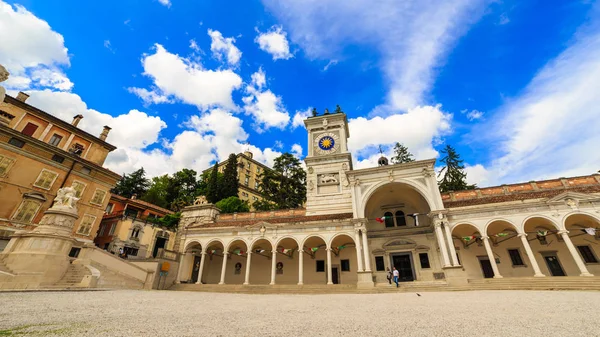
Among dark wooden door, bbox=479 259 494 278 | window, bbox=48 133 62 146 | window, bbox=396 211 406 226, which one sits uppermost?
window, bbox=48 133 62 146

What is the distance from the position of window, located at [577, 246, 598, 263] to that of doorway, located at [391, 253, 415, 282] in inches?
454

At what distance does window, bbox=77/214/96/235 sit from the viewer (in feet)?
70.9

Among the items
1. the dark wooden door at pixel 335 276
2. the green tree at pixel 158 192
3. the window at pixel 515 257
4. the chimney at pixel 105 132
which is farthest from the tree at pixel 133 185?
the window at pixel 515 257

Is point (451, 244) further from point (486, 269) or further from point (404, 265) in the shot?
point (486, 269)

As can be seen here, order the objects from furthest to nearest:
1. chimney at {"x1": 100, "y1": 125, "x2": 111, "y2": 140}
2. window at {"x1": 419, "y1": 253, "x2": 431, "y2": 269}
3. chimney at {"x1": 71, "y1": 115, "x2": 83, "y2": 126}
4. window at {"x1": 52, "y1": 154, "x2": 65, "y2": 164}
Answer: chimney at {"x1": 100, "y1": 125, "x2": 111, "y2": 140}
chimney at {"x1": 71, "y1": 115, "x2": 83, "y2": 126}
window at {"x1": 52, "y1": 154, "x2": 65, "y2": 164}
window at {"x1": 419, "y1": 253, "x2": 431, "y2": 269}

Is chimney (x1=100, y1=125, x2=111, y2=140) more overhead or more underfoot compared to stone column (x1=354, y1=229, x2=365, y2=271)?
more overhead

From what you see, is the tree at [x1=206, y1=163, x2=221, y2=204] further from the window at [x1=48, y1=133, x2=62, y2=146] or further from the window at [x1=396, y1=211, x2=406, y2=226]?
the window at [x1=396, y1=211, x2=406, y2=226]

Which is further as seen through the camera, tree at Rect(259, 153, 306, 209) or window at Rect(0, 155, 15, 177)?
tree at Rect(259, 153, 306, 209)

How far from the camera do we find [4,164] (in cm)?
1888

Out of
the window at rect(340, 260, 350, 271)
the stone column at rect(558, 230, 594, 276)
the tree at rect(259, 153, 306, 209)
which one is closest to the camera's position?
the stone column at rect(558, 230, 594, 276)

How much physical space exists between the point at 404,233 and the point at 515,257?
26.4 feet

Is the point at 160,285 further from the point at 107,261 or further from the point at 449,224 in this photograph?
the point at 449,224

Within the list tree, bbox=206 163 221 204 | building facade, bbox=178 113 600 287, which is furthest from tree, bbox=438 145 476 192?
tree, bbox=206 163 221 204

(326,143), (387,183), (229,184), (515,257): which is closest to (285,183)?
(229,184)
